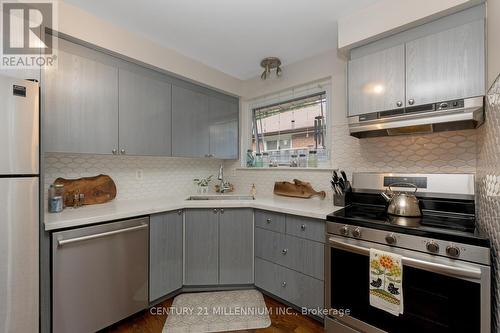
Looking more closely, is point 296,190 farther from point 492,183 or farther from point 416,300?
point 492,183

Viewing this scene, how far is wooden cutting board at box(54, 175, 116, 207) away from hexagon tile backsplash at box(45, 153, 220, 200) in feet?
0.20

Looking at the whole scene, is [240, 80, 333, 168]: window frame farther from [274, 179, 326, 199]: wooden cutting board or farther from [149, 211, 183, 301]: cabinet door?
[149, 211, 183, 301]: cabinet door

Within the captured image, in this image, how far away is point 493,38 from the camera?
1.22 metres

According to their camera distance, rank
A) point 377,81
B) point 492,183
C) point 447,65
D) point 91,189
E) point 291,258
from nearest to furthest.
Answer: point 492,183
point 447,65
point 377,81
point 291,258
point 91,189

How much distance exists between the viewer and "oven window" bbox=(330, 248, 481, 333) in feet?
3.76

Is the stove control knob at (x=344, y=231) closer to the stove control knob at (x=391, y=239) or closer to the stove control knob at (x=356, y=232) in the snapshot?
the stove control knob at (x=356, y=232)

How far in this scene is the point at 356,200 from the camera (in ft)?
6.55

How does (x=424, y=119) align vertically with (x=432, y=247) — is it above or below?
above

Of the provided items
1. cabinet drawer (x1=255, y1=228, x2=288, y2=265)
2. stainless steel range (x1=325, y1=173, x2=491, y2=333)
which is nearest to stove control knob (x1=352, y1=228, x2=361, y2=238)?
stainless steel range (x1=325, y1=173, x2=491, y2=333)

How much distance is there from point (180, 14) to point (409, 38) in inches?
67.2

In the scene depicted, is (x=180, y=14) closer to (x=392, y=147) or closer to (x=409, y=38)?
(x=409, y=38)

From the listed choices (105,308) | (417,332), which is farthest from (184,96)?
(417,332)

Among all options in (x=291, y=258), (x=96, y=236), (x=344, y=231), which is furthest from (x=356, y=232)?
(x=96, y=236)

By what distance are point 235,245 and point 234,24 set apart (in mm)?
1997
